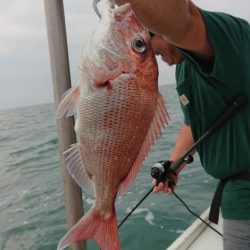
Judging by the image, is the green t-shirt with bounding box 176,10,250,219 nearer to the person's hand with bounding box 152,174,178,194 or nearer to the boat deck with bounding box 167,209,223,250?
the person's hand with bounding box 152,174,178,194

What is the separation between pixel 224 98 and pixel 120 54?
747 mm

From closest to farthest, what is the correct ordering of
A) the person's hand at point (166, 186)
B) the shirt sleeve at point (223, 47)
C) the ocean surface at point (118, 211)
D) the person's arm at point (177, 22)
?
the person's arm at point (177, 22)
the shirt sleeve at point (223, 47)
the person's hand at point (166, 186)
the ocean surface at point (118, 211)

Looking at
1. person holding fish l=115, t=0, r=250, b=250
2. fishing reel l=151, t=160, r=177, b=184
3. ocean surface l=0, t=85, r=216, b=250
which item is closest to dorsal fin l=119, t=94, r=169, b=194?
person holding fish l=115, t=0, r=250, b=250

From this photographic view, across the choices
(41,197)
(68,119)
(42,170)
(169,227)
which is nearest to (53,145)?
(42,170)

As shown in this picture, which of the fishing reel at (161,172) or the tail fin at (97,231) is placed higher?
the tail fin at (97,231)

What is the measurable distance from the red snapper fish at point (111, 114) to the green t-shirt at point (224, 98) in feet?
0.94

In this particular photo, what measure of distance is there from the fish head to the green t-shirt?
261 millimetres

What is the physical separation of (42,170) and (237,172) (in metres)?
9.97

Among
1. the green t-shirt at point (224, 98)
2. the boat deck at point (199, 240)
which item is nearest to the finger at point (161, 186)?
the green t-shirt at point (224, 98)

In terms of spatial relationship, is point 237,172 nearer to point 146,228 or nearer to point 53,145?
point 146,228

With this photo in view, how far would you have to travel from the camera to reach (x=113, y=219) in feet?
4.08

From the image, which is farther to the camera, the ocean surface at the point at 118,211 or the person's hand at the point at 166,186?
the ocean surface at the point at 118,211

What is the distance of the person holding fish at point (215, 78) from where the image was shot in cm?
124

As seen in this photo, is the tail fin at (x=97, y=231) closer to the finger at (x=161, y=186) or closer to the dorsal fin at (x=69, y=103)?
the dorsal fin at (x=69, y=103)
